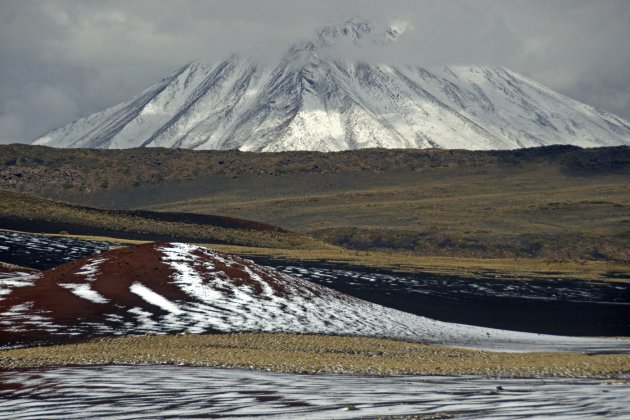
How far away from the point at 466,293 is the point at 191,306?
2102 cm

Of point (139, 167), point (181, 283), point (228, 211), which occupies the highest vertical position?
point (139, 167)

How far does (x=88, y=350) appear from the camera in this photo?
27.9 meters

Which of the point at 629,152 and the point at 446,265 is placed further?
the point at 629,152

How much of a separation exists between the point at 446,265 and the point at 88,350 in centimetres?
4974

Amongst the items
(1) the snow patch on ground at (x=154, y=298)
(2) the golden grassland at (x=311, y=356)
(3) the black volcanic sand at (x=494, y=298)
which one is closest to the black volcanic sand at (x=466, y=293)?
(3) the black volcanic sand at (x=494, y=298)

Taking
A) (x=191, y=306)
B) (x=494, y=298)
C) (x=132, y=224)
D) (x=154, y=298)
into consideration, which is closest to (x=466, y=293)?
(x=494, y=298)

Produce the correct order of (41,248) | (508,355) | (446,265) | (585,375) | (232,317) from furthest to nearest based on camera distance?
(446,265) < (41,248) < (232,317) < (508,355) < (585,375)

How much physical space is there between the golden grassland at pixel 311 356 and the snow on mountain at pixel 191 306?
2695 mm

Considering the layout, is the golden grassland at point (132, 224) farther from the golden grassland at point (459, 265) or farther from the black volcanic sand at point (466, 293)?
the black volcanic sand at point (466, 293)

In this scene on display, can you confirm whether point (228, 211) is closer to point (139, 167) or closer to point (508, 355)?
point (139, 167)

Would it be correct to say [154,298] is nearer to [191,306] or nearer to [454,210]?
[191,306]

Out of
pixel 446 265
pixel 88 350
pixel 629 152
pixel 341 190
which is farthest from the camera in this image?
pixel 629 152

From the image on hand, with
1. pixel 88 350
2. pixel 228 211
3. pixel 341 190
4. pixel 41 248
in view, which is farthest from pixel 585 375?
pixel 341 190

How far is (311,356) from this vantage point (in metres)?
28.0
